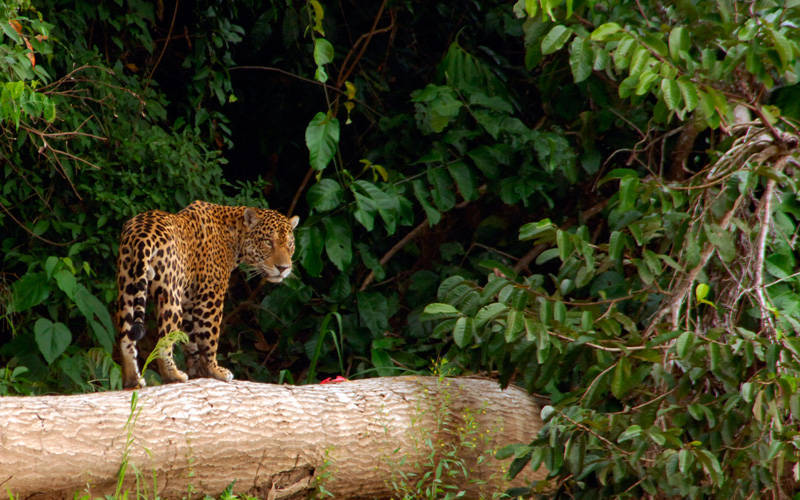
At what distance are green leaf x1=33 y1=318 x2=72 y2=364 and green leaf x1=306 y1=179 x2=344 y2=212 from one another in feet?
5.35

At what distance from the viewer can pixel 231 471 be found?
414 cm

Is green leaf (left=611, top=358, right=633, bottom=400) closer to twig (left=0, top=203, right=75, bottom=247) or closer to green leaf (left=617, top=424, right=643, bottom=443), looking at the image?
green leaf (left=617, top=424, right=643, bottom=443)

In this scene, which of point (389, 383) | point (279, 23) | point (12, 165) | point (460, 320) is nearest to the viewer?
point (460, 320)

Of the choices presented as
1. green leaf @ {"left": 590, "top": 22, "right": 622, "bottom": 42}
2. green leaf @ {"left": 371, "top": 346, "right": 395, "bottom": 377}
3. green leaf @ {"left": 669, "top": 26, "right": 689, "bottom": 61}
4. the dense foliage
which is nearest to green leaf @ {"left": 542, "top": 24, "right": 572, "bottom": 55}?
the dense foliage

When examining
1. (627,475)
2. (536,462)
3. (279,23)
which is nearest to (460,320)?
(536,462)

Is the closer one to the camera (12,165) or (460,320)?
(460,320)

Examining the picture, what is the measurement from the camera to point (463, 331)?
399cm

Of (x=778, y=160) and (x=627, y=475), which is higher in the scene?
(x=778, y=160)

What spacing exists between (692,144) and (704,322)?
1.57 m

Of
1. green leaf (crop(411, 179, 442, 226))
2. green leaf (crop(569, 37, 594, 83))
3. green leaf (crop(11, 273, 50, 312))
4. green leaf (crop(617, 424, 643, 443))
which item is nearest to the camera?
green leaf (crop(617, 424, 643, 443))

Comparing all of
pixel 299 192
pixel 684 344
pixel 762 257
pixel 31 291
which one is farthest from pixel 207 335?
pixel 762 257

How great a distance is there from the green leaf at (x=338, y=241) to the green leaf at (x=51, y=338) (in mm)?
1617

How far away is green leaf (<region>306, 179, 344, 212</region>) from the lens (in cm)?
593

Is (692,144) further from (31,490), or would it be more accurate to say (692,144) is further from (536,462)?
(31,490)
